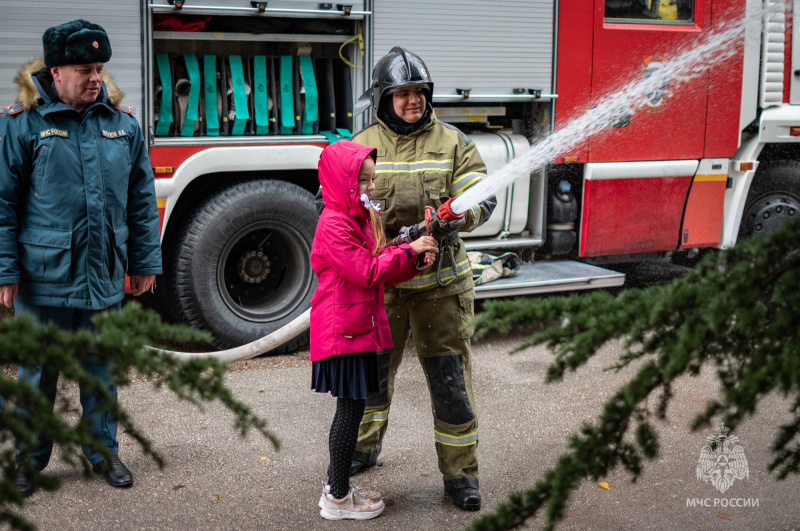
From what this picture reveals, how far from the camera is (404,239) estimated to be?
342cm

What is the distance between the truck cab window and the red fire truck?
1 cm

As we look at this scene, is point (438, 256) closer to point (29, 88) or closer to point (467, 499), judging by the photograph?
point (467, 499)

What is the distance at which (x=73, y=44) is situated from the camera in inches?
127

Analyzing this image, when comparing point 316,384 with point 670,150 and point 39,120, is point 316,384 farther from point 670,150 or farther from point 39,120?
point 670,150

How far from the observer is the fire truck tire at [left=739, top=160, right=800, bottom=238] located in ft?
22.8

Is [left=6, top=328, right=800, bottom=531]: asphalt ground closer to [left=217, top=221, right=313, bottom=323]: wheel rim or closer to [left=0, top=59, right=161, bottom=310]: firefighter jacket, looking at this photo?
[left=217, top=221, right=313, bottom=323]: wheel rim

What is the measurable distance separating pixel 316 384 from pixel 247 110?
2712mm

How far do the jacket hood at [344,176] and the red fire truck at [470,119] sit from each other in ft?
7.48

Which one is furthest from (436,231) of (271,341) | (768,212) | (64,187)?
(768,212)

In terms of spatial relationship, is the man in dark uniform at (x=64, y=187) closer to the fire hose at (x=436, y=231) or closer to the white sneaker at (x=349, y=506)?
the white sneaker at (x=349, y=506)

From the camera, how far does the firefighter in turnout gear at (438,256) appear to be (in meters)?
3.52

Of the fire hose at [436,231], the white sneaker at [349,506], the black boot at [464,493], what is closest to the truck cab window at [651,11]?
the fire hose at [436,231]

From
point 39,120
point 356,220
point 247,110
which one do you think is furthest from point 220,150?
point 356,220

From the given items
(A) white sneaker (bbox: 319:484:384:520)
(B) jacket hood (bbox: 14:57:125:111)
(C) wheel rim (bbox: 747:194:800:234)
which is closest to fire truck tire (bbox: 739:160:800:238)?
(C) wheel rim (bbox: 747:194:800:234)
